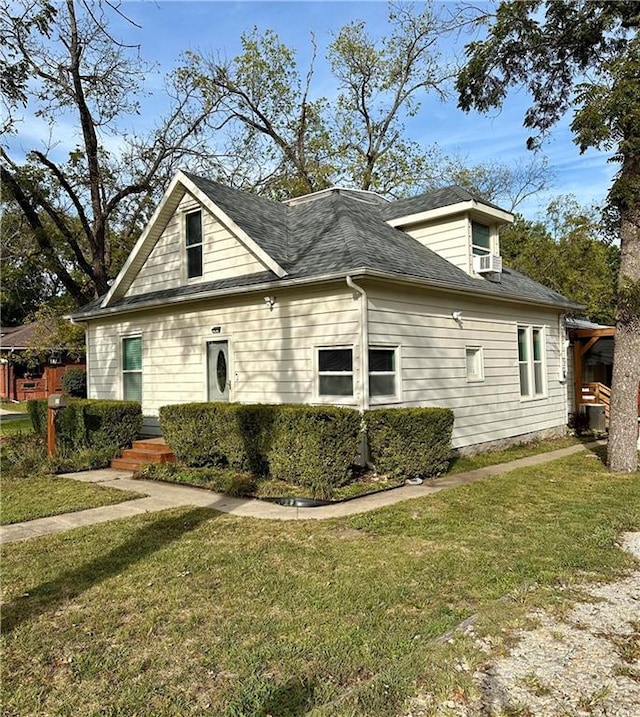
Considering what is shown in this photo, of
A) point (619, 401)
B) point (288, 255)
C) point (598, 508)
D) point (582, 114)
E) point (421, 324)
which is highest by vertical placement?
point (582, 114)

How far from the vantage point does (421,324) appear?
1012 cm

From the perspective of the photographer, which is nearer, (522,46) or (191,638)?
(191,638)

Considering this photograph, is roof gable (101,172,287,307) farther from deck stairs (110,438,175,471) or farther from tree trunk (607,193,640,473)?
tree trunk (607,193,640,473)

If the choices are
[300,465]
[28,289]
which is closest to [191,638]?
[300,465]

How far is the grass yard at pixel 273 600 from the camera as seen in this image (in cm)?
304

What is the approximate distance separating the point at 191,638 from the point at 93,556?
6.98ft

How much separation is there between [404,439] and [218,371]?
4385mm

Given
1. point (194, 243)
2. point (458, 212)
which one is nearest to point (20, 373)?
point (194, 243)

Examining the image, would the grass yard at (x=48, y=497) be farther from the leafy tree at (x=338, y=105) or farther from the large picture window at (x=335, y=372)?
the leafy tree at (x=338, y=105)

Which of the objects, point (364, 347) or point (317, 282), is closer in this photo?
point (364, 347)

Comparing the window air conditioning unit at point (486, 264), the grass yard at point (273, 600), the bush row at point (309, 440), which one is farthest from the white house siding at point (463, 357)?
the grass yard at point (273, 600)

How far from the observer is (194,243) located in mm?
12320

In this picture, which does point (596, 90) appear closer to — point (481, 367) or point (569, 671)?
point (481, 367)

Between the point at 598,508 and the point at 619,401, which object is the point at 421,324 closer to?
the point at 619,401
